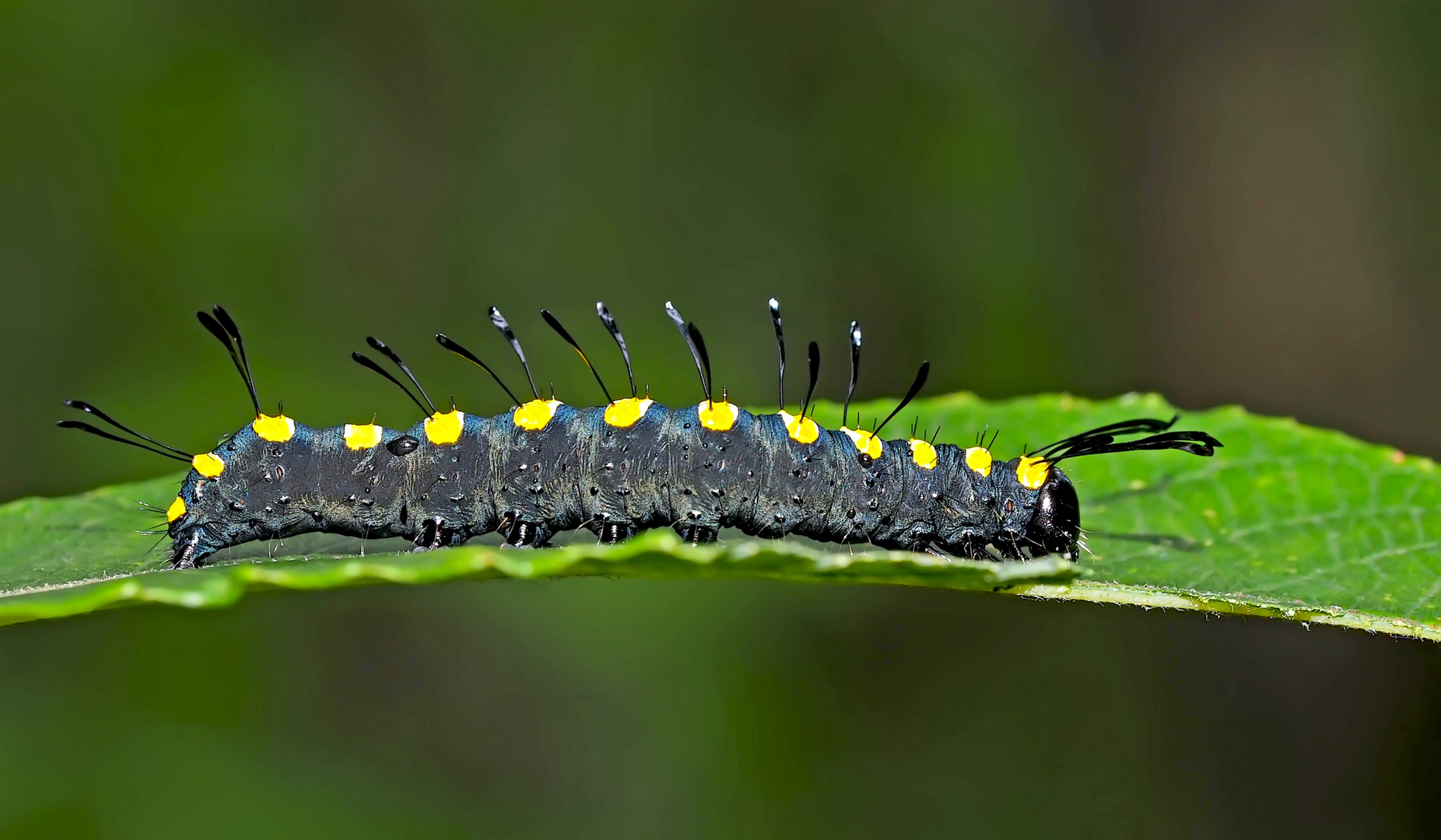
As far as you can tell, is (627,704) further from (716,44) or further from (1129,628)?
(716,44)

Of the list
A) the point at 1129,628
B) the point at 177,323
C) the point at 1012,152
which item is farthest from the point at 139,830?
the point at 1012,152

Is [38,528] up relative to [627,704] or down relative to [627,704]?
up

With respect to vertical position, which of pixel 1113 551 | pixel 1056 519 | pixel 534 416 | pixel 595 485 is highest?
pixel 534 416

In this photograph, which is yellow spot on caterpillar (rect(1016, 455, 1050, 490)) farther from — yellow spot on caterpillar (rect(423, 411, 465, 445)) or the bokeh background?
the bokeh background

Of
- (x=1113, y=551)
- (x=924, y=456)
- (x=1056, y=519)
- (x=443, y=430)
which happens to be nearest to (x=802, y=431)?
(x=924, y=456)

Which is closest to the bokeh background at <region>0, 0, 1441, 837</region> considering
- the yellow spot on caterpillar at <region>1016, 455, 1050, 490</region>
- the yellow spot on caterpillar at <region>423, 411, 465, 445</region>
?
the yellow spot on caterpillar at <region>423, 411, 465, 445</region>

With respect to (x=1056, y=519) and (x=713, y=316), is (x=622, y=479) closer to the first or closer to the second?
(x=1056, y=519)
